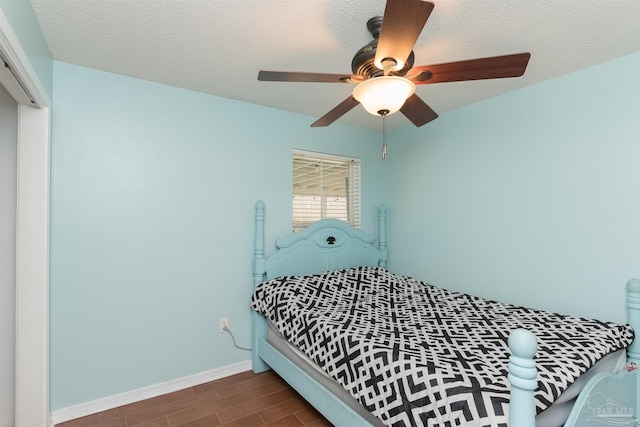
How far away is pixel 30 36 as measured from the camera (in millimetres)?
1451

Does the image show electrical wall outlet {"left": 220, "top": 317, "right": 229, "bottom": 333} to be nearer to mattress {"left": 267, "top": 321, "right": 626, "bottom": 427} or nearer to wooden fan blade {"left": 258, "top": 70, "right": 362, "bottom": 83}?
mattress {"left": 267, "top": 321, "right": 626, "bottom": 427}

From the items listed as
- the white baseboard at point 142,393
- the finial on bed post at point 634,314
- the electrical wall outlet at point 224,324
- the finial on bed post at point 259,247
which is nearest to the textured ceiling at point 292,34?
the finial on bed post at point 259,247

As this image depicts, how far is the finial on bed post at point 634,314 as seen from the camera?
1.73 meters

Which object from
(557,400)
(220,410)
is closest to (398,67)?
(557,400)

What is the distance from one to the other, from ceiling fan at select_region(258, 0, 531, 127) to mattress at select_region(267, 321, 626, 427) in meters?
1.33

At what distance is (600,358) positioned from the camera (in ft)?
4.77

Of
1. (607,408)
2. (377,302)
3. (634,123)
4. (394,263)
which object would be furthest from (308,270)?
(634,123)

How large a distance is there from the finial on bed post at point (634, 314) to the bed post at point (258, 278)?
235 centimetres

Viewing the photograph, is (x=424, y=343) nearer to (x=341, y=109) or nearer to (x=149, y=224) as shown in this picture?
(x=341, y=109)

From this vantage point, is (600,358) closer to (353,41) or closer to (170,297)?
(353,41)

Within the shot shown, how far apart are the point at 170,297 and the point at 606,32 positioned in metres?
3.14

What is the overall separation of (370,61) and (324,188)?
1895mm

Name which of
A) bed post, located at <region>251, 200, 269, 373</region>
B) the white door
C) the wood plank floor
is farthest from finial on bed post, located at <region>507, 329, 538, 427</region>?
the white door

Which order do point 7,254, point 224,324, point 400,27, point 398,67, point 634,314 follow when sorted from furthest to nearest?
point 224,324
point 7,254
point 634,314
point 398,67
point 400,27
